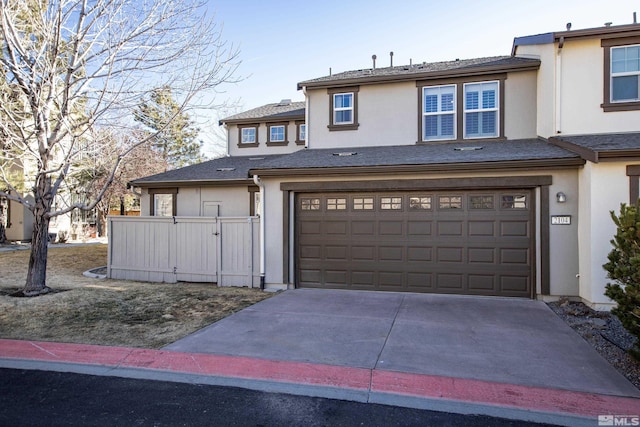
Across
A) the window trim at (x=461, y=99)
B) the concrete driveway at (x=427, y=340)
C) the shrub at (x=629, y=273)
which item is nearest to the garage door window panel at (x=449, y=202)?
the concrete driveway at (x=427, y=340)

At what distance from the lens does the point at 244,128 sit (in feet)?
55.2

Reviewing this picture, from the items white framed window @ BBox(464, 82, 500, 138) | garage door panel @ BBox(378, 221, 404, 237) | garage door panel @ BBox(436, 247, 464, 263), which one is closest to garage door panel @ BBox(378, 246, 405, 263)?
garage door panel @ BBox(378, 221, 404, 237)

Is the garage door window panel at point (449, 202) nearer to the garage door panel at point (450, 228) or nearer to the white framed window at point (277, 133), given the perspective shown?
the garage door panel at point (450, 228)

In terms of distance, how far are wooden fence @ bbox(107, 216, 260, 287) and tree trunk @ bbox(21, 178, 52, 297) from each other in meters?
2.42

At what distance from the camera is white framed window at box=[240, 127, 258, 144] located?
16.7 metres

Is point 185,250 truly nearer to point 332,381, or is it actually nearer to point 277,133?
point 332,381

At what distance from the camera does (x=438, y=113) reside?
34.4ft

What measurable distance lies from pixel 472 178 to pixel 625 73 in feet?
14.6

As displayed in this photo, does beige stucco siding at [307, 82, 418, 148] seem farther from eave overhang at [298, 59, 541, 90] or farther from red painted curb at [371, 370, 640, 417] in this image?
red painted curb at [371, 370, 640, 417]

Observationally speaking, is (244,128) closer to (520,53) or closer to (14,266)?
(14,266)

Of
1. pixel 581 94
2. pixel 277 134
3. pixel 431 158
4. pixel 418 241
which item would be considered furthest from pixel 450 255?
pixel 277 134

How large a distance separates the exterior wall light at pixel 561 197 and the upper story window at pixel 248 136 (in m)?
11.9

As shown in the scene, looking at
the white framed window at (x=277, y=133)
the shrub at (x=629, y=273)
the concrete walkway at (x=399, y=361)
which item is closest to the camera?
the concrete walkway at (x=399, y=361)

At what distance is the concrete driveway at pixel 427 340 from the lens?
4453mm
